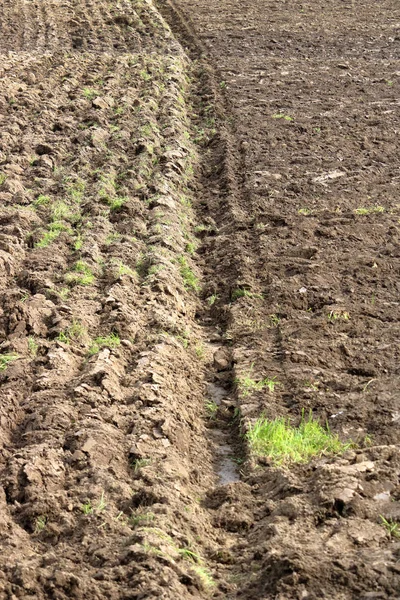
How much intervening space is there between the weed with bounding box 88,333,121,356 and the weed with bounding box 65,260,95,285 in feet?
2.93

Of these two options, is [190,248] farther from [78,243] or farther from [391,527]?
[391,527]

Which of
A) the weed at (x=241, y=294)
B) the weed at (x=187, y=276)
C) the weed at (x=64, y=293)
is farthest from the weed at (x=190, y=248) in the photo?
the weed at (x=64, y=293)

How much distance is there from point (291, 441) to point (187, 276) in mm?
2836

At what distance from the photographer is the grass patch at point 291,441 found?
499 cm

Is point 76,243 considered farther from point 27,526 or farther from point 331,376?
Answer: point 27,526

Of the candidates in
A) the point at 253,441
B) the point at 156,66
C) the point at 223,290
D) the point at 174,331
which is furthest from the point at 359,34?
the point at 253,441

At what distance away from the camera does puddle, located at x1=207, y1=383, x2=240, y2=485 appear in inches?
199

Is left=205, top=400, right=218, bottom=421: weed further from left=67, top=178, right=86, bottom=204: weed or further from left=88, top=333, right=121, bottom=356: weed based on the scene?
left=67, top=178, right=86, bottom=204: weed

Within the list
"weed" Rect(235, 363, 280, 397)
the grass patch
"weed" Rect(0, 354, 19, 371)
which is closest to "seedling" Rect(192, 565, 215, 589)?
the grass patch

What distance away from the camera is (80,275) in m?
6.91

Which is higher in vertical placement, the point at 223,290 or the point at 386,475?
the point at 386,475

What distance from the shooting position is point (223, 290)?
7.43m

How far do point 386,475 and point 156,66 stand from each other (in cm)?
1067

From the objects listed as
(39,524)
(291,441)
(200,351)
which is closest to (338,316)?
(200,351)
